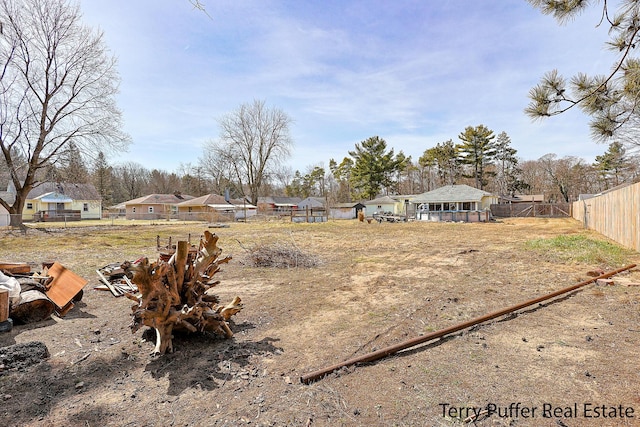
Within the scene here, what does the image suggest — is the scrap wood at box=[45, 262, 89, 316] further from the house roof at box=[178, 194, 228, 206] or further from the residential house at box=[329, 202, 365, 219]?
the residential house at box=[329, 202, 365, 219]

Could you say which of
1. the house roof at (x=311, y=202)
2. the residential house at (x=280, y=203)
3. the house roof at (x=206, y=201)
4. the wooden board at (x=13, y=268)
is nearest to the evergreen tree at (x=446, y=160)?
the house roof at (x=311, y=202)

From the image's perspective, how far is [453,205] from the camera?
32844 mm

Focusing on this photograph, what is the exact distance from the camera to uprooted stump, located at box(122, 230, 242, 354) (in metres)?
3.41

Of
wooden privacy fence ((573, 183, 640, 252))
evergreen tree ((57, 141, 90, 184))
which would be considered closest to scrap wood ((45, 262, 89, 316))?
wooden privacy fence ((573, 183, 640, 252))

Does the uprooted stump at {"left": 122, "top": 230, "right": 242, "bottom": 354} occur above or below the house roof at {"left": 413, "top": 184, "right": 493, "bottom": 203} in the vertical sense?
below

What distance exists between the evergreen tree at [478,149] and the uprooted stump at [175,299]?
47.8 metres

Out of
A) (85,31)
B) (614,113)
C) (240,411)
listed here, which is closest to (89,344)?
(240,411)

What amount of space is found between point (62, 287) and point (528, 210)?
41.8 meters

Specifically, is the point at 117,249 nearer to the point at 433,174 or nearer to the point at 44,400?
the point at 44,400

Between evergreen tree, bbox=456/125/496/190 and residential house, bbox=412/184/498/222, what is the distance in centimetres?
1358

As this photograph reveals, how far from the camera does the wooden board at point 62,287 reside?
5169 mm

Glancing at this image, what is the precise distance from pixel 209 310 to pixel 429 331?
2749mm

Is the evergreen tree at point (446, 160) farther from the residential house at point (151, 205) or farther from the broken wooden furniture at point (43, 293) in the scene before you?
the broken wooden furniture at point (43, 293)

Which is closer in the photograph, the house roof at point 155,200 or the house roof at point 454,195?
the house roof at point 454,195
